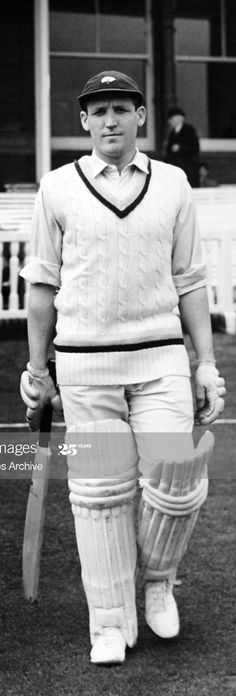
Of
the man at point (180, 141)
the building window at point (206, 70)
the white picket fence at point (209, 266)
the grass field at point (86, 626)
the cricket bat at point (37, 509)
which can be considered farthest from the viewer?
the building window at point (206, 70)

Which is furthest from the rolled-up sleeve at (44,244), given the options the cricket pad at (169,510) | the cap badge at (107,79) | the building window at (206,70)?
the building window at (206,70)

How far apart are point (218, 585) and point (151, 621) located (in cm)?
63

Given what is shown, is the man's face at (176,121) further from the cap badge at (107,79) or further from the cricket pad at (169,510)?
the cricket pad at (169,510)

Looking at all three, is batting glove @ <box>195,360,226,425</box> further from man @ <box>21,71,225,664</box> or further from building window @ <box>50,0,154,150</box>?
building window @ <box>50,0,154,150</box>

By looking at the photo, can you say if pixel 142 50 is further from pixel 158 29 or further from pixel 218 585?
pixel 218 585

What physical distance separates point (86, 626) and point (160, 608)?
0.31 m

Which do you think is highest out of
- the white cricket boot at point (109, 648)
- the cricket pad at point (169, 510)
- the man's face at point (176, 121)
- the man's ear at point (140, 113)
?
the man's ear at point (140, 113)

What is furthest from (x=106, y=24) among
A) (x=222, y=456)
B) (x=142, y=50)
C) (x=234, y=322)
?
(x=222, y=456)

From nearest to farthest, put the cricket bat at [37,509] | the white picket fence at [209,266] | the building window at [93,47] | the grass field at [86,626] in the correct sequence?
1. the grass field at [86,626]
2. the cricket bat at [37,509]
3. the white picket fence at [209,266]
4. the building window at [93,47]

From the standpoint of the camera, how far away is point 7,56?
15.2 m

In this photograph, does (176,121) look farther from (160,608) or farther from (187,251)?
(160,608)

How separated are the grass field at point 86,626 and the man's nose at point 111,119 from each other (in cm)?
152

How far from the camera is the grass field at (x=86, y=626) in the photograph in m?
3.60

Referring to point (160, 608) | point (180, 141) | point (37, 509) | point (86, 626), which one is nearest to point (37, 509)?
point (37, 509)
